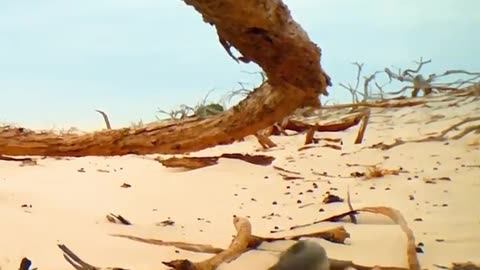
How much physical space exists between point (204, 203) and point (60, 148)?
52 centimetres

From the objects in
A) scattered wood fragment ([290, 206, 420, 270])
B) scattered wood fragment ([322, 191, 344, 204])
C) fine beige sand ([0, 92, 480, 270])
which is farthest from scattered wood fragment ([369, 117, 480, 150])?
scattered wood fragment ([290, 206, 420, 270])

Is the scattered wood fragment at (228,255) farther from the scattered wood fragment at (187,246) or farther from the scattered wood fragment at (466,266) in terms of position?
the scattered wood fragment at (466,266)

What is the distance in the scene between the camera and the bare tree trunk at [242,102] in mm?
1116

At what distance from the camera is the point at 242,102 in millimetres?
1445

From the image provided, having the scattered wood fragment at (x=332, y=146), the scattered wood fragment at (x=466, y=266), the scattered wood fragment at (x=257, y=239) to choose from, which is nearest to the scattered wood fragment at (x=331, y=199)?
the scattered wood fragment at (x=257, y=239)

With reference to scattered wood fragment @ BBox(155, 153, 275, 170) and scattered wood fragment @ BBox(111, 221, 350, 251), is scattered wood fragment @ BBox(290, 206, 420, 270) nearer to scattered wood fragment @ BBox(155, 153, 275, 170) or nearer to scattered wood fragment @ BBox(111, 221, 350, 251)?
scattered wood fragment @ BBox(111, 221, 350, 251)

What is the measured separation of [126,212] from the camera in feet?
5.86

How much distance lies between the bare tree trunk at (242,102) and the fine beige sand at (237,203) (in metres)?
0.18

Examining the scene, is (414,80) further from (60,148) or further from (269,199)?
(60,148)

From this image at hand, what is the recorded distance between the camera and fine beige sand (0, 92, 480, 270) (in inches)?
51.5

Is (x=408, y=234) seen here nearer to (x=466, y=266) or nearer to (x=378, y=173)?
(x=466, y=266)

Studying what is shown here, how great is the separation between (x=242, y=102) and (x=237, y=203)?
0.55 metres

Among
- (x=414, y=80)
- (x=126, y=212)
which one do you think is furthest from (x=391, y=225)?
(x=414, y=80)

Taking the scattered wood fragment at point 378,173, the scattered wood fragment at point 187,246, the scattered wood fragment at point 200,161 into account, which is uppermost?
the scattered wood fragment at point 200,161
